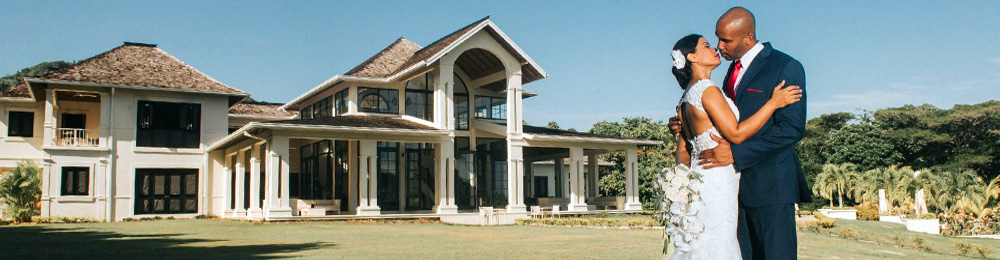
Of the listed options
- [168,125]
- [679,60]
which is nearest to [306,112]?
[168,125]

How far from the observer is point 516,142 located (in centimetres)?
2609

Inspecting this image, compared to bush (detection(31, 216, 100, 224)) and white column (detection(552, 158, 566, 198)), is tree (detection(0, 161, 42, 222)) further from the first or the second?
white column (detection(552, 158, 566, 198))

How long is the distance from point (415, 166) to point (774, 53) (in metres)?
24.4

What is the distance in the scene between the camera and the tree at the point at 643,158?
3878 centimetres

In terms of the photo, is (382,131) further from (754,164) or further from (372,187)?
(754,164)

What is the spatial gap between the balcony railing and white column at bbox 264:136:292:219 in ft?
28.0

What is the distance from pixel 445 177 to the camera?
25641mm

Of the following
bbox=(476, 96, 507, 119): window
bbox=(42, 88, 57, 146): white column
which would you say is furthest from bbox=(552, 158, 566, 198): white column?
bbox=(42, 88, 57, 146): white column

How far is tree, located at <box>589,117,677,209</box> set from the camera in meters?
38.8

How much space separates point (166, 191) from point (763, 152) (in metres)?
28.2

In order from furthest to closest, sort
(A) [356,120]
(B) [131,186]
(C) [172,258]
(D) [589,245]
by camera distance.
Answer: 1. (B) [131,186]
2. (A) [356,120]
3. (D) [589,245]
4. (C) [172,258]

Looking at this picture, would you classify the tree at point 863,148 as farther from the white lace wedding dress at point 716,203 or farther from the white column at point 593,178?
the white lace wedding dress at point 716,203

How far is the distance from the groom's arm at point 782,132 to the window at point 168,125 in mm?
27703

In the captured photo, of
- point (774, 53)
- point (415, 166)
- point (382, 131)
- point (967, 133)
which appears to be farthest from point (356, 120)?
point (967, 133)
